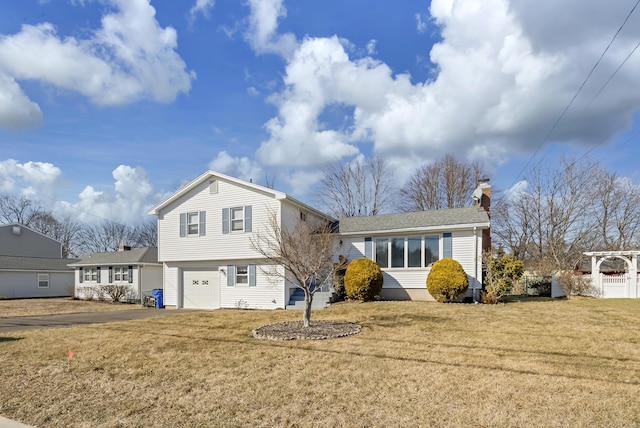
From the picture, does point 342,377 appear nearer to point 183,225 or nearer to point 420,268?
point 420,268

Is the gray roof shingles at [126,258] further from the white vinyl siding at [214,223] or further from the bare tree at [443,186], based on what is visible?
the bare tree at [443,186]

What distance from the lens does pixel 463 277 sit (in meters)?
15.7

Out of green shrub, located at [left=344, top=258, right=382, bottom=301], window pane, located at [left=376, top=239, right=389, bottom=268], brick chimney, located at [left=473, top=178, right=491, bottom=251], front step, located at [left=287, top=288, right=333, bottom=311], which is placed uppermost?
brick chimney, located at [left=473, top=178, right=491, bottom=251]

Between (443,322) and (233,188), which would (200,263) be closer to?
(233,188)

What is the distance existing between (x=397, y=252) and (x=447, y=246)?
2.30m

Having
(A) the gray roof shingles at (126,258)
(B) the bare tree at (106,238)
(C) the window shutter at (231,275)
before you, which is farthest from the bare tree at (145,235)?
(C) the window shutter at (231,275)

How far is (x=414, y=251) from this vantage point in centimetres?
1780

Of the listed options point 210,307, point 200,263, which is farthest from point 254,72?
point 210,307

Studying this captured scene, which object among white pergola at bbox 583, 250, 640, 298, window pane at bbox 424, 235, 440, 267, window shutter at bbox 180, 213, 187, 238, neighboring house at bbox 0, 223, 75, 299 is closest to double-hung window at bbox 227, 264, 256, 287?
window shutter at bbox 180, 213, 187, 238

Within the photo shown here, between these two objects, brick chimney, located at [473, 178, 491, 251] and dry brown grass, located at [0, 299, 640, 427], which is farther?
brick chimney, located at [473, 178, 491, 251]

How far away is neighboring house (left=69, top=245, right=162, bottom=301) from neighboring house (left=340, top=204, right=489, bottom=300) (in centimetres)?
1547

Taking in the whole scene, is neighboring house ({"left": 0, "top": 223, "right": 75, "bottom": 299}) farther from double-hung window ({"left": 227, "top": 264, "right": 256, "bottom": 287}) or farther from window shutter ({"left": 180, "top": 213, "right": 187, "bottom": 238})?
double-hung window ({"left": 227, "top": 264, "right": 256, "bottom": 287})

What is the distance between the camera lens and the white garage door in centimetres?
1973

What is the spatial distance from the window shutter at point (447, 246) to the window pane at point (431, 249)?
0.25 metres
